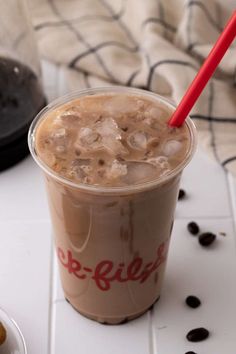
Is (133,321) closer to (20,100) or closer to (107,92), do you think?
(107,92)

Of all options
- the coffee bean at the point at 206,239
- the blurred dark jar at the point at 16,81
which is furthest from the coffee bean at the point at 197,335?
the blurred dark jar at the point at 16,81

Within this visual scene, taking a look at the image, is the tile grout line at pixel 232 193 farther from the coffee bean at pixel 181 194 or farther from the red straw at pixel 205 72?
the red straw at pixel 205 72

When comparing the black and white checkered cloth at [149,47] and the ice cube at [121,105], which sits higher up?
the ice cube at [121,105]

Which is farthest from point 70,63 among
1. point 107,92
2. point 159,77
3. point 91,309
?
point 91,309

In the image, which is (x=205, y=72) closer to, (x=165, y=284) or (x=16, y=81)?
(x=165, y=284)

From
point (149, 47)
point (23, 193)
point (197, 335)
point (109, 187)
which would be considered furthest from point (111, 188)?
point (149, 47)

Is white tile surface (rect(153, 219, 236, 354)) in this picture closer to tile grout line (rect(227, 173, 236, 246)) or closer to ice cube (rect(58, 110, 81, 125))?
tile grout line (rect(227, 173, 236, 246))
